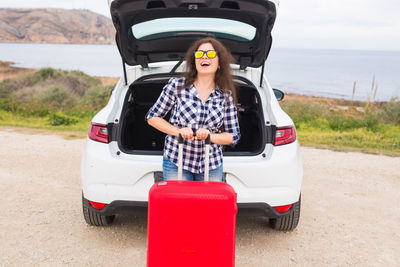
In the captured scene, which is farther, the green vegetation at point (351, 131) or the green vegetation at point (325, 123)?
the green vegetation at point (325, 123)

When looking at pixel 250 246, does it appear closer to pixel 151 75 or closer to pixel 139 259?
pixel 139 259

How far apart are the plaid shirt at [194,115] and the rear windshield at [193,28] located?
122 centimetres

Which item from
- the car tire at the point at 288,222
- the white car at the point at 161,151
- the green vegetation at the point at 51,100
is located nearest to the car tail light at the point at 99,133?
the white car at the point at 161,151

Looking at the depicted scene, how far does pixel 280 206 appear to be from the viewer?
2.91 meters

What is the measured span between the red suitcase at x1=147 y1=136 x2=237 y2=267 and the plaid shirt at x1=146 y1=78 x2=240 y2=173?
0.32 m

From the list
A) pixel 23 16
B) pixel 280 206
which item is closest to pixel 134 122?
pixel 280 206

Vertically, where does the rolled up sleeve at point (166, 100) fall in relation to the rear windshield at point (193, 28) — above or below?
below

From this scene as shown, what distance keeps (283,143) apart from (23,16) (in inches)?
6869

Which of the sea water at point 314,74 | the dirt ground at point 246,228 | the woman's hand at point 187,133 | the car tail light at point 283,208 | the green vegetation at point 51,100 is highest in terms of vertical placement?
the woman's hand at point 187,133

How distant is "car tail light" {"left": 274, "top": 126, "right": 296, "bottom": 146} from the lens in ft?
9.87

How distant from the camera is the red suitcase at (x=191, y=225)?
80.2 inches

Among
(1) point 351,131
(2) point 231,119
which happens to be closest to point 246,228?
(2) point 231,119

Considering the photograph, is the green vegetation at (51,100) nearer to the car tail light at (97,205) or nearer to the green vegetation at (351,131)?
the green vegetation at (351,131)

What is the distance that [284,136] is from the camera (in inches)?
119
